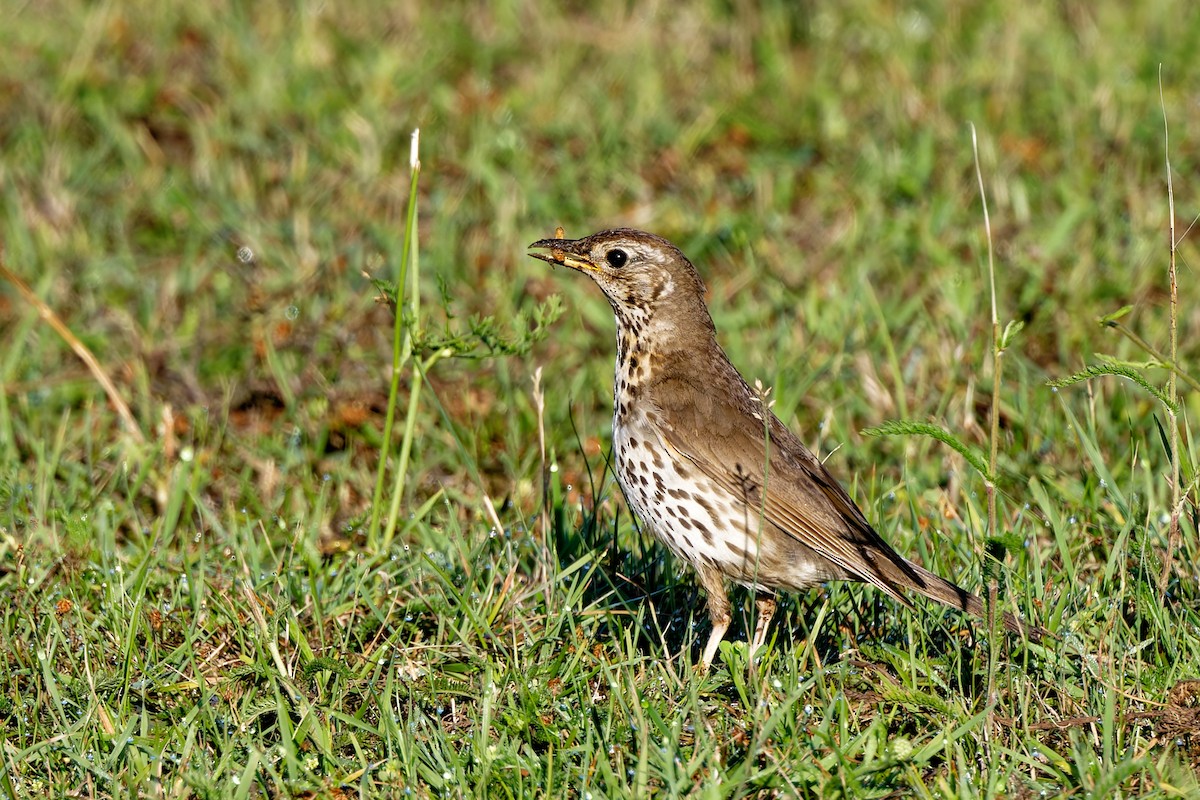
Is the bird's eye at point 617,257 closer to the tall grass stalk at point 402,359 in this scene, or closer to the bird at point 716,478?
the bird at point 716,478

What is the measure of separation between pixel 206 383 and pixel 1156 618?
4.22 meters

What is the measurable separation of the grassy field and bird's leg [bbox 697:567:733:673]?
0.10 meters

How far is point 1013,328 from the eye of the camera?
13.5ft

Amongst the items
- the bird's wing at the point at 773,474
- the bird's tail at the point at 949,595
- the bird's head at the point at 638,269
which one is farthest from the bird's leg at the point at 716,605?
the bird's head at the point at 638,269

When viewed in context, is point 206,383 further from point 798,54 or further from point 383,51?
point 798,54

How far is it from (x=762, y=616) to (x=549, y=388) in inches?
86.8

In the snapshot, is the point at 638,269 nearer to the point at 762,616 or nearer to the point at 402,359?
the point at 402,359

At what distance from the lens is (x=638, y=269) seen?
5.28m

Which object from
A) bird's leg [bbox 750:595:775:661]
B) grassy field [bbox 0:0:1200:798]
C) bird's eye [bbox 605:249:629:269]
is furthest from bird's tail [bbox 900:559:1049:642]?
bird's eye [bbox 605:249:629:269]

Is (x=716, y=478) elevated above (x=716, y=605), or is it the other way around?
(x=716, y=478)

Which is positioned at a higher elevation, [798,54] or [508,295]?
[798,54]

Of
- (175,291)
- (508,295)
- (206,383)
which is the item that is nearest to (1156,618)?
(508,295)

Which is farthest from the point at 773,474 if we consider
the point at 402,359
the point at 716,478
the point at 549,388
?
the point at 549,388

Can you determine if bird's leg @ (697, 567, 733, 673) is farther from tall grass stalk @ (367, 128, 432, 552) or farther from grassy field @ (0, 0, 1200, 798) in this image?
tall grass stalk @ (367, 128, 432, 552)
